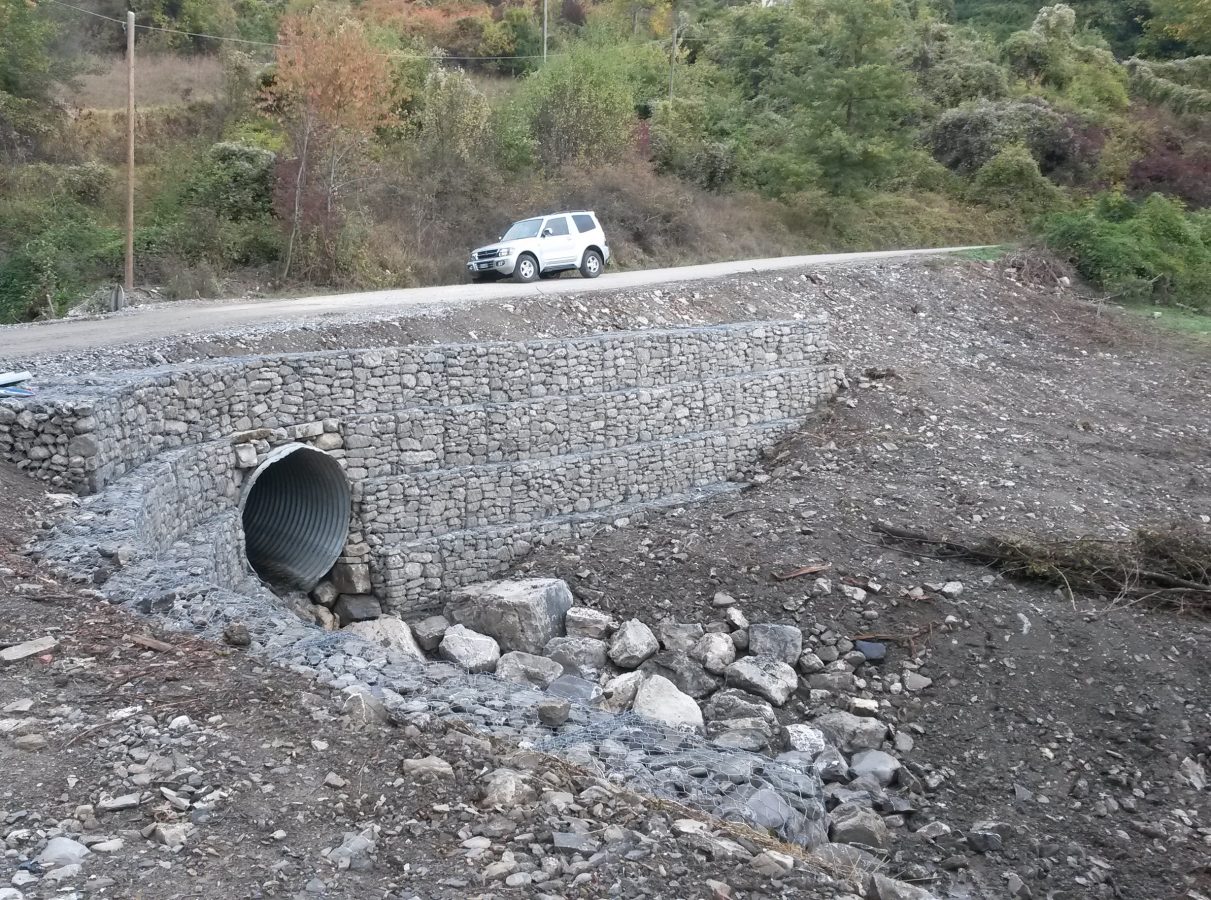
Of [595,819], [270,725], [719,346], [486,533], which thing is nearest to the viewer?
[595,819]

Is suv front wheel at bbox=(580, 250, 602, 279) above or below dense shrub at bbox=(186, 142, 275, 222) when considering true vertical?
below

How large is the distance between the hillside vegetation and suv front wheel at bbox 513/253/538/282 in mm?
3518

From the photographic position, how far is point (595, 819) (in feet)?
17.5

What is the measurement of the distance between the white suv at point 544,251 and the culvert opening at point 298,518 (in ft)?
26.6

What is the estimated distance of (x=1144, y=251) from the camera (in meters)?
26.9

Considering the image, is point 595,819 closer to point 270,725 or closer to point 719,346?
point 270,725

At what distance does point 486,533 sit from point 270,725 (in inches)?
340

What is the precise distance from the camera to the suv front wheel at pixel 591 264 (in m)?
22.0

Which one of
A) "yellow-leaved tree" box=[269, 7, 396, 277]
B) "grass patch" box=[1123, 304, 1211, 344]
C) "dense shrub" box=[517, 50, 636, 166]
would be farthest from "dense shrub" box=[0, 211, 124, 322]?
"grass patch" box=[1123, 304, 1211, 344]

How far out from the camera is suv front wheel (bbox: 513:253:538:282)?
20.9 meters

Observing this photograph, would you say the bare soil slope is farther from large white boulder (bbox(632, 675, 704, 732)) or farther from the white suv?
the white suv

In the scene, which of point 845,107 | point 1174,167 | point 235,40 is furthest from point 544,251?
point 1174,167

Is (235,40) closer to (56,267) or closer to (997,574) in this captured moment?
(56,267)

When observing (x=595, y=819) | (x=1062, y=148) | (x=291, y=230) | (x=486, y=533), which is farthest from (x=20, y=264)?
(x=1062, y=148)
